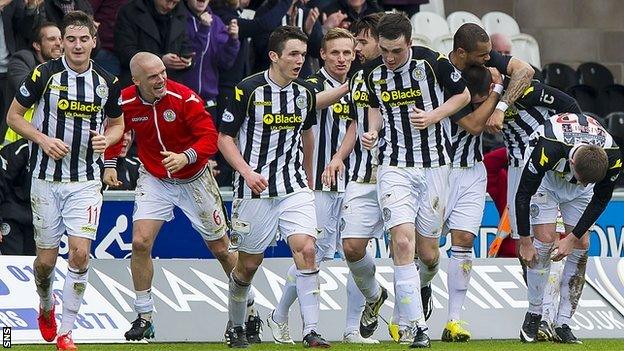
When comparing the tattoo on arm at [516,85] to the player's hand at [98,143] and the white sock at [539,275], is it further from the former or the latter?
the player's hand at [98,143]

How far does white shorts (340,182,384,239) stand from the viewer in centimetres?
1185

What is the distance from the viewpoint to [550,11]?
20219 mm

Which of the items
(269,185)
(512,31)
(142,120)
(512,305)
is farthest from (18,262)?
(512,31)

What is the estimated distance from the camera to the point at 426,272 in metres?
12.0

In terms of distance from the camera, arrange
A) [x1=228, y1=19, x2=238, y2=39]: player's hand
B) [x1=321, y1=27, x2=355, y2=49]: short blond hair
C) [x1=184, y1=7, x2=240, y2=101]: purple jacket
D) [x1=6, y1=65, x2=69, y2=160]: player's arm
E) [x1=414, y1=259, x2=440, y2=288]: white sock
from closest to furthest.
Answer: [x1=6, y1=65, x2=69, y2=160]: player's arm → [x1=414, y1=259, x2=440, y2=288]: white sock → [x1=321, y1=27, x2=355, y2=49]: short blond hair → [x1=184, y1=7, x2=240, y2=101]: purple jacket → [x1=228, y1=19, x2=238, y2=39]: player's hand

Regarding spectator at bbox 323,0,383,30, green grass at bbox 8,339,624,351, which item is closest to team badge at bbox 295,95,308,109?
green grass at bbox 8,339,624,351

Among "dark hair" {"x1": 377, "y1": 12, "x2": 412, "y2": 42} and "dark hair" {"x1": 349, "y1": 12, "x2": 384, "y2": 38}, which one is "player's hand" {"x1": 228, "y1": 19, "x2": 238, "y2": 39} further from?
"dark hair" {"x1": 377, "y1": 12, "x2": 412, "y2": 42}

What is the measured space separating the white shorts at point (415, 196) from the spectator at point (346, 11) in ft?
16.9

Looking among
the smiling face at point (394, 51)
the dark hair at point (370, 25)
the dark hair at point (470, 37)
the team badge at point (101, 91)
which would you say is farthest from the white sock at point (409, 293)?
the team badge at point (101, 91)

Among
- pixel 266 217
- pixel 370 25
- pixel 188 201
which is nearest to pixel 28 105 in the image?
pixel 188 201

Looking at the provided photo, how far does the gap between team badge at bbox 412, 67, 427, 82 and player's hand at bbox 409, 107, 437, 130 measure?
0.23 m

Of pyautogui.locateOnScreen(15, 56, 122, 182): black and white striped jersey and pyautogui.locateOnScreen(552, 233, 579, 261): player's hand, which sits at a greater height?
pyautogui.locateOnScreen(15, 56, 122, 182): black and white striped jersey

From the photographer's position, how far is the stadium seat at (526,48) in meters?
19.0

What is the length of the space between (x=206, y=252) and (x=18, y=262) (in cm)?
242
